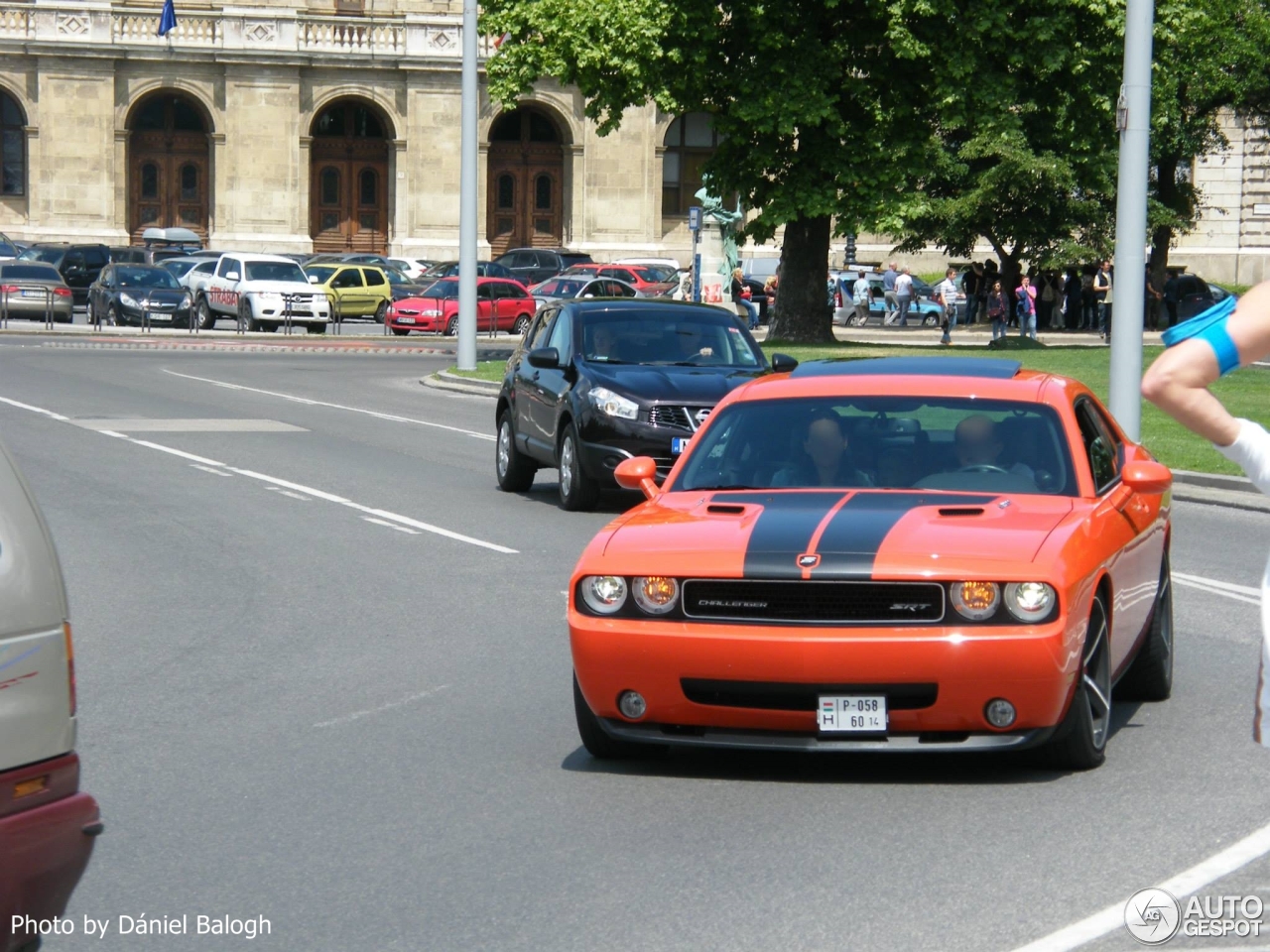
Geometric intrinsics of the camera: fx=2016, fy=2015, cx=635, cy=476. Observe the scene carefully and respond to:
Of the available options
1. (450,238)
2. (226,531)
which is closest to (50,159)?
(450,238)

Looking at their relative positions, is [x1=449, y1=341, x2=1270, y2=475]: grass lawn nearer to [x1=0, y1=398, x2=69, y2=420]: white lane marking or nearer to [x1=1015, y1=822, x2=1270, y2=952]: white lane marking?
[x1=0, y1=398, x2=69, y2=420]: white lane marking

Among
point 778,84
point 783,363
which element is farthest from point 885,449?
point 778,84

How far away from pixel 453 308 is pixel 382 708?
4386 centimetres

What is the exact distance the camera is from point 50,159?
69250mm

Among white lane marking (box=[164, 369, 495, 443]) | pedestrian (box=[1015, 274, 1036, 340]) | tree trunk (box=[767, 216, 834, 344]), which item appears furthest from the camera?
pedestrian (box=[1015, 274, 1036, 340])

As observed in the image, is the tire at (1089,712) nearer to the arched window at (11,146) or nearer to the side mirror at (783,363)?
the side mirror at (783,363)

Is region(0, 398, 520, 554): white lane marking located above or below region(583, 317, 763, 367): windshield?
below

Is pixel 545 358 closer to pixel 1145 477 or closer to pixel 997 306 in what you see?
pixel 1145 477

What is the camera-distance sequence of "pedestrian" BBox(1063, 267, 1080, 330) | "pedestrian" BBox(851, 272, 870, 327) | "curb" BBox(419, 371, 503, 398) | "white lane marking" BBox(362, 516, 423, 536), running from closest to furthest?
"white lane marking" BBox(362, 516, 423, 536)
"curb" BBox(419, 371, 503, 398)
"pedestrian" BBox(1063, 267, 1080, 330)
"pedestrian" BBox(851, 272, 870, 327)

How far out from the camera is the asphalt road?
224 inches

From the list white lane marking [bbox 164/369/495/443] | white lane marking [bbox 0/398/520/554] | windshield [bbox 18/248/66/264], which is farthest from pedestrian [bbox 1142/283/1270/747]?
windshield [bbox 18/248/66/264]

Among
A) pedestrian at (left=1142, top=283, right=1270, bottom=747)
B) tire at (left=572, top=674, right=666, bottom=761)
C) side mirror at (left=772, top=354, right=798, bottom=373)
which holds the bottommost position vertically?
tire at (left=572, top=674, right=666, bottom=761)

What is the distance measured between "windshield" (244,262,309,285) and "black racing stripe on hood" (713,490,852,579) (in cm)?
4317

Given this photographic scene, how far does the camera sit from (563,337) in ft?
56.5
